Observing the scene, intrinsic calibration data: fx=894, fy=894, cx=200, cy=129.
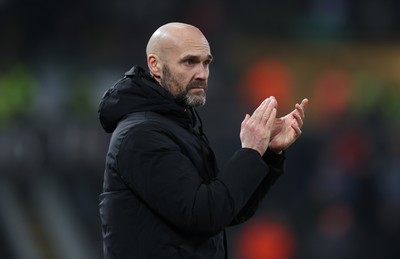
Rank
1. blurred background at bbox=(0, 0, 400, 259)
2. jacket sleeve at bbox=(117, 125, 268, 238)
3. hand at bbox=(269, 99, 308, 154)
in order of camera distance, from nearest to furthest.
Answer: jacket sleeve at bbox=(117, 125, 268, 238)
hand at bbox=(269, 99, 308, 154)
blurred background at bbox=(0, 0, 400, 259)

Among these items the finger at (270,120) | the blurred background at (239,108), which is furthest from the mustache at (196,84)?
the blurred background at (239,108)

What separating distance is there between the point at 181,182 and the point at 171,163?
0.06 m

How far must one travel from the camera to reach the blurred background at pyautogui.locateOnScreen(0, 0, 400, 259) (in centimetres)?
815

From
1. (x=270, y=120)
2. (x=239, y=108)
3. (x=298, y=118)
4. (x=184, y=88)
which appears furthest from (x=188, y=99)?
(x=239, y=108)

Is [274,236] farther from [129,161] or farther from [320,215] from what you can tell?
[129,161]

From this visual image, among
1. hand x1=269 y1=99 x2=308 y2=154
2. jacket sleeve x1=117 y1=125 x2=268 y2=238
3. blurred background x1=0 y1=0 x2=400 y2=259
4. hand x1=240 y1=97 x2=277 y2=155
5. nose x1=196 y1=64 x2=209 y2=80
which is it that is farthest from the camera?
blurred background x1=0 y1=0 x2=400 y2=259

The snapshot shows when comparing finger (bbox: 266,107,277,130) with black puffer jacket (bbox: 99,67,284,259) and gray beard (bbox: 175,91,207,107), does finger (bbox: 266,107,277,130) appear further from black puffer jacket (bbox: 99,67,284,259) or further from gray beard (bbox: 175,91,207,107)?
gray beard (bbox: 175,91,207,107)

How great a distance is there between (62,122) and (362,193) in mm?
3328

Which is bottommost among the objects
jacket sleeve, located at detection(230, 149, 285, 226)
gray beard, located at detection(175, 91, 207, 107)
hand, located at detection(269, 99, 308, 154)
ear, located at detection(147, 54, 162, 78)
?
jacket sleeve, located at detection(230, 149, 285, 226)

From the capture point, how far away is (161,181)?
221 cm

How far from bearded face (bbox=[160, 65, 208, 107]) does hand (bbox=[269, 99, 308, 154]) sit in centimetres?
25

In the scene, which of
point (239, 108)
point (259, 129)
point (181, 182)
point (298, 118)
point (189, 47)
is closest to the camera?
point (181, 182)

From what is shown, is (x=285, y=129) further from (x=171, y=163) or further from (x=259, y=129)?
(x=171, y=163)

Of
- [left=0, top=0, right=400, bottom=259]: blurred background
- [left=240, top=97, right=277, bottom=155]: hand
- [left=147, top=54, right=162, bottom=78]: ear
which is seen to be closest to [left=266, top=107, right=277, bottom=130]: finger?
[left=240, top=97, right=277, bottom=155]: hand
